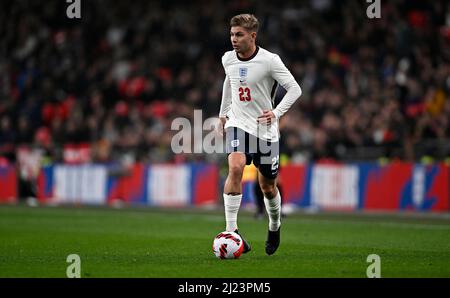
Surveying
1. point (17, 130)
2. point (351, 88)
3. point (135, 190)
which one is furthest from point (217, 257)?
point (17, 130)

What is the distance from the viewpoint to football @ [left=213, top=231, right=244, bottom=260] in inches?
405

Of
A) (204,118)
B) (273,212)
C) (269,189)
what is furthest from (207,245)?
(204,118)

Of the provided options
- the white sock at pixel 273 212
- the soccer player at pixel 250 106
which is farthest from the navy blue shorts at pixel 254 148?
the white sock at pixel 273 212

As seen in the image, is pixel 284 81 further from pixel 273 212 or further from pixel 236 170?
pixel 273 212

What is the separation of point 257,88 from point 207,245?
9.07ft

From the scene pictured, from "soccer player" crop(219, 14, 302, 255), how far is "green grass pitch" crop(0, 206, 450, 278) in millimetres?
897

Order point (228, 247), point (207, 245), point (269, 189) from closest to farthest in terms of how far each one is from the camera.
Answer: point (228, 247), point (269, 189), point (207, 245)

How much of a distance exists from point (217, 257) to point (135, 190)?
17.1 metres

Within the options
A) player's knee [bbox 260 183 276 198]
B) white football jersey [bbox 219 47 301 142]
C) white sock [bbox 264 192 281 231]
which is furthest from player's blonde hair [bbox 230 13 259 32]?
white sock [bbox 264 192 281 231]

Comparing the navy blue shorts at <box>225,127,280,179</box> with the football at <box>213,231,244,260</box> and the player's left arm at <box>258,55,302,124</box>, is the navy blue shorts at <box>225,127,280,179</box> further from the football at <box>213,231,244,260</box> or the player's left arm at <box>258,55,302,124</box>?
the football at <box>213,231,244,260</box>

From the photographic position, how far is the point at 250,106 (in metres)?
10.7

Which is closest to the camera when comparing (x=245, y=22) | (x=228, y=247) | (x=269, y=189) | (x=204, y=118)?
(x=228, y=247)

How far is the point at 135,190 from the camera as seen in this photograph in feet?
90.0

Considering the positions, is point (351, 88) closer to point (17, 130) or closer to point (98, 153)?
point (98, 153)
